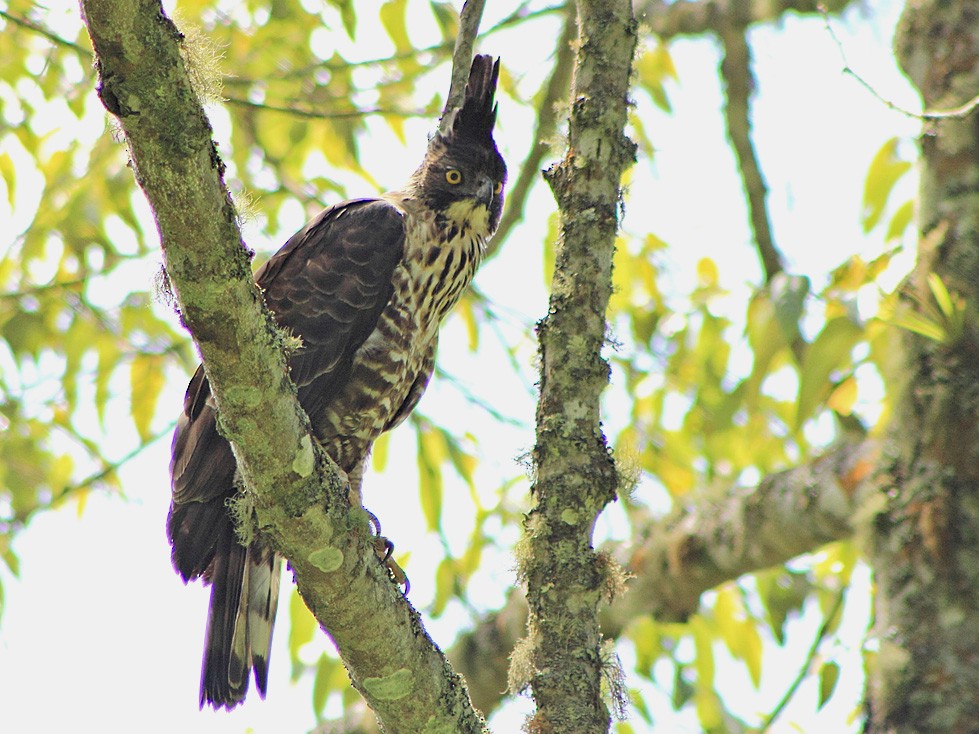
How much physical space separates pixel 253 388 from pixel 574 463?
0.71 metres

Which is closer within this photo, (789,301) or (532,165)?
Result: (789,301)

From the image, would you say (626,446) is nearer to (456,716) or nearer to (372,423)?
(456,716)

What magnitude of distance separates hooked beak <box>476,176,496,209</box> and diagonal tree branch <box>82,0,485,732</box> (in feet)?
6.10

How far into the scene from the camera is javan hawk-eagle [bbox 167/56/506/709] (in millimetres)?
3258

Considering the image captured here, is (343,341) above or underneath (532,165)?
underneath

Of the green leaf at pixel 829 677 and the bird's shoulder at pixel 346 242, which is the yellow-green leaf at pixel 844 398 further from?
the bird's shoulder at pixel 346 242

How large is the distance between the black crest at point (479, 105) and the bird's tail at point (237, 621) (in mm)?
1715

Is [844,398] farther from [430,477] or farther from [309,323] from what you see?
[309,323]

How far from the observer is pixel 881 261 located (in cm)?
373

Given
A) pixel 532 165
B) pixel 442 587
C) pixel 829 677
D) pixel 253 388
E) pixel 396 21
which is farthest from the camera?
pixel 442 587

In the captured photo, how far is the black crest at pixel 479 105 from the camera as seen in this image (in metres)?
3.86

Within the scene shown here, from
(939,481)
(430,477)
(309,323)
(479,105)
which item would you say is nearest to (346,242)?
(309,323)

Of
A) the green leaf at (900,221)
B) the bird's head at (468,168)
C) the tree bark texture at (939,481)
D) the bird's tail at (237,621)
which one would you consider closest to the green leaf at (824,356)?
the tree bark texture at (939,481)

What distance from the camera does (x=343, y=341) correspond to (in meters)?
3.49
